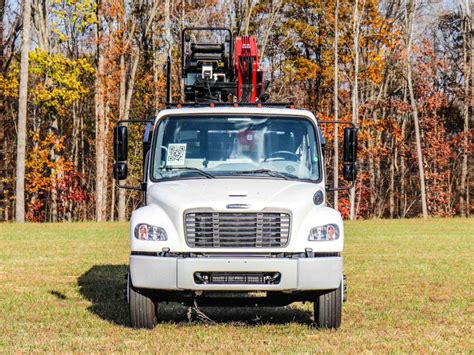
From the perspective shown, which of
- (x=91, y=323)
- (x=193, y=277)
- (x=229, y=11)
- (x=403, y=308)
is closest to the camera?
(x=193, y=277)

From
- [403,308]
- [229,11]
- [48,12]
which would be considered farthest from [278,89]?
[403,308]

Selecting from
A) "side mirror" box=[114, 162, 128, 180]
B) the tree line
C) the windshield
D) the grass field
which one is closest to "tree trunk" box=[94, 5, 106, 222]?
the tree line

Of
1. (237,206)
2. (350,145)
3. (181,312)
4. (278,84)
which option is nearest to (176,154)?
(237,206)

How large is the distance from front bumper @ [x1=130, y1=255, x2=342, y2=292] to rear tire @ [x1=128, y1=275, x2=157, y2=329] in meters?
0.42

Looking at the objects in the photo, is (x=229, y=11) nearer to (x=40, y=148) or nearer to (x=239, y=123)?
(x=40, y=148)

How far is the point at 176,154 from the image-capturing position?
11430mm

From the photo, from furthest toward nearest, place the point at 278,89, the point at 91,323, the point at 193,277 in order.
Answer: the point at 278,89 < the point at 91,323 < the point at 193,277

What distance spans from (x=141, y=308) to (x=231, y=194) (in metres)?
1.62

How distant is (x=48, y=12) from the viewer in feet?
169

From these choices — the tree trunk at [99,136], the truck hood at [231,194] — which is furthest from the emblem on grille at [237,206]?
the tree trunk at [99,136]

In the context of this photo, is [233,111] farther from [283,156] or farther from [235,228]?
[235,228]

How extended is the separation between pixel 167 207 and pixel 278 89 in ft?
145

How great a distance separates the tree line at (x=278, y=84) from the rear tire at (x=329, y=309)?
101 feet

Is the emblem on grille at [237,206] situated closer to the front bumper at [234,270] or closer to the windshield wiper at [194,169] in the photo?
the front bumper at [234,270]
